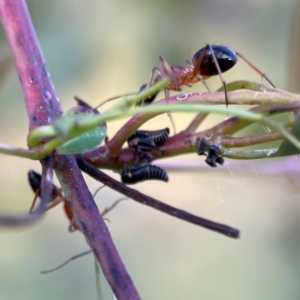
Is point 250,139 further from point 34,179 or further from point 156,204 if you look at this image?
point 34,179

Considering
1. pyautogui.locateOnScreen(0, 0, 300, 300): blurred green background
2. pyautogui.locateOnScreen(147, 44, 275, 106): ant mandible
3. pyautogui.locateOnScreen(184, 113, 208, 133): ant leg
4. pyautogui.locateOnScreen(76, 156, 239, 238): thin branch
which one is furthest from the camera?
pyautogui.locateOnScreen(0, 0, 300, 300): blurred green background

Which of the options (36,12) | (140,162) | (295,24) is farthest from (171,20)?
(140,162)

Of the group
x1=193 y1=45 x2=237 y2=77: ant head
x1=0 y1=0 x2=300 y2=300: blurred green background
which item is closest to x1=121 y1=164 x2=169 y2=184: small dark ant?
x1=193 y1=45 x2=237 y2=77: ant head

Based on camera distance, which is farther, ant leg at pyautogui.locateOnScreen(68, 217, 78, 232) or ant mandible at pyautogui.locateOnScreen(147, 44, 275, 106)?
ant mandible at pyautogui.locateOnScreen(147, 44, 275, 106)

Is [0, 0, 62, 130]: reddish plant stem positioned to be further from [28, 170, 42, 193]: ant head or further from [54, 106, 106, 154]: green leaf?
[28, 170, 42, 193]: ant head

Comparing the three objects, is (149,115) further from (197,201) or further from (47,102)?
(197,201)

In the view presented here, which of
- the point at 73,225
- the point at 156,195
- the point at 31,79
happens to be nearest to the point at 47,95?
the point at 31,79
